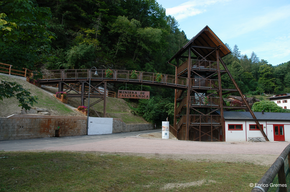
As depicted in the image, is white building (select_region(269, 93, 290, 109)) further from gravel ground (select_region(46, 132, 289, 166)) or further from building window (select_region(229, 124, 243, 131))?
gravel ground (select_region(46, 132, 289, 166))

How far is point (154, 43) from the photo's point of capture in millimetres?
46344

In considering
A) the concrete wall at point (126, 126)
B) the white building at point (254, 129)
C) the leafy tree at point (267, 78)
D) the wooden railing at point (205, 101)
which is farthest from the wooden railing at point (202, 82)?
the leafy tree at point (267, 78)

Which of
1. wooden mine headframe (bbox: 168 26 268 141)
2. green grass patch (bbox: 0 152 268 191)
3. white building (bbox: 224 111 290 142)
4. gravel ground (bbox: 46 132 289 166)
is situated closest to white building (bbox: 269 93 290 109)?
white building (bbox: 224 111 290 142)

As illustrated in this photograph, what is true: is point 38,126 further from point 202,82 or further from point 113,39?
point 113,39

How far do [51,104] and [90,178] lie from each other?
18144mm

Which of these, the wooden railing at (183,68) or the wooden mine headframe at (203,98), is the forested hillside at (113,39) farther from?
the wooden mine headframe at (203,98)

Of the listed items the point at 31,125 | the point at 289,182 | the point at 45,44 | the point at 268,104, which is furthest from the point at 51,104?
the point at 268,104

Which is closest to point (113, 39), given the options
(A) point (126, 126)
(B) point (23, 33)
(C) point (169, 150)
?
(A) point (126, 126)

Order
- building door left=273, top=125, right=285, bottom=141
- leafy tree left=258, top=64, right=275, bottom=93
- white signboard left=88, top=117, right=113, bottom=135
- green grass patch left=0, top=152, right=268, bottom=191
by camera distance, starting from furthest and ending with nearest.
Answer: leafy tree left=258, top=64, right=275, bottom=93 < building door left=273, top=125, right=285, bottom=141 < white signboard left=88, top=117, right=113, bottom=135 < green grass patch left=0, top=152, right=268, bottom=191

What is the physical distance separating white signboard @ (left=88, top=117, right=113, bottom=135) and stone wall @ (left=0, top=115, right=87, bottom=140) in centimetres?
153

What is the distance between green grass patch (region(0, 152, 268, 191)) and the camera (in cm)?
462

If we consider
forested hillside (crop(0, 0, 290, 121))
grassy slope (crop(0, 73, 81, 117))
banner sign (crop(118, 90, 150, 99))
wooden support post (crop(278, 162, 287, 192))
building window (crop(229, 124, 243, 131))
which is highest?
forested hillside (crop(0, 0, 290, 121))

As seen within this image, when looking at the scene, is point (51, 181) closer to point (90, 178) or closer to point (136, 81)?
point (90, 178)

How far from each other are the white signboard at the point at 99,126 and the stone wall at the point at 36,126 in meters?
1.53
